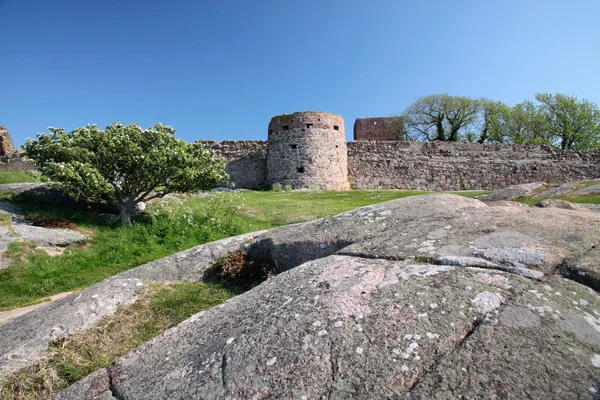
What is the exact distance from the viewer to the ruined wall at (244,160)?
2744cm

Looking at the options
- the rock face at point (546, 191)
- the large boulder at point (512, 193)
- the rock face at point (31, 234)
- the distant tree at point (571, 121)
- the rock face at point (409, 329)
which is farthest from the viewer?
the distant tree at point (571, 121)

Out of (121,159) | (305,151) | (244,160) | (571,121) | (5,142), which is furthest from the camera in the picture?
(571,121)

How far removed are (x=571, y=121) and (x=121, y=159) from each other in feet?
161

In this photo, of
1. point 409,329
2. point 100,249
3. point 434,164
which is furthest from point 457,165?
point 409,329

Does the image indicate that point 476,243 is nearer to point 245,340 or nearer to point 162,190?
point 245,340

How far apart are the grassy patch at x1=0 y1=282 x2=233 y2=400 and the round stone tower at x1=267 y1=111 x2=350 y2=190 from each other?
20.0 meters

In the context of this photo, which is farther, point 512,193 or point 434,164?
point 434,164

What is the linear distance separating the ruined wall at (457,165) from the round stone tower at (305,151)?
308cm

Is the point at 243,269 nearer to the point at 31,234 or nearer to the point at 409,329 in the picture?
the point at 409,329

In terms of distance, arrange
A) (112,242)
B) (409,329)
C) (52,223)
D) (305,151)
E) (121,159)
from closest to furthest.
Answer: (409,329) < (112,242) < (52,223) < (121,159) < (305,151)

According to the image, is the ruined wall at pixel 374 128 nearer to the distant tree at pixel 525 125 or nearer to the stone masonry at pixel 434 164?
the distant tree at pixel 525 125

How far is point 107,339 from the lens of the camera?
390cm

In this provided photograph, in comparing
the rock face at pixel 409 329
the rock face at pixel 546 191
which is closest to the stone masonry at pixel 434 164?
the rock face at pixel 546 191

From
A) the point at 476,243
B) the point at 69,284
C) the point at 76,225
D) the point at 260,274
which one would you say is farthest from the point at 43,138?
the point at 476,243
